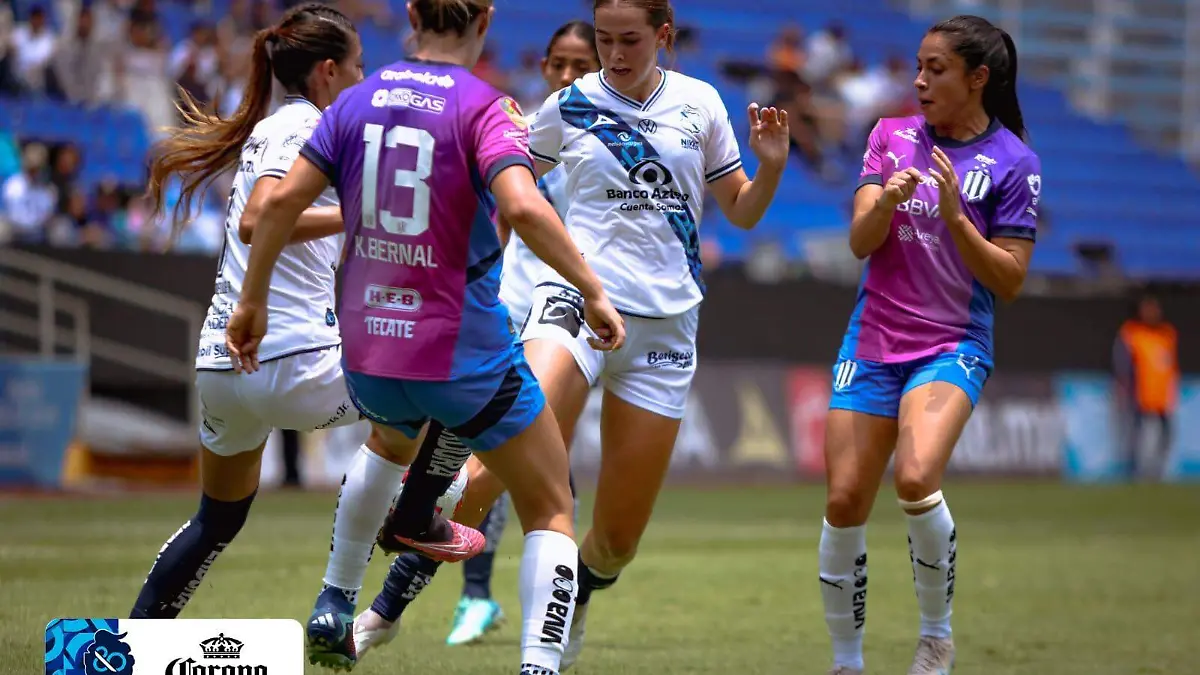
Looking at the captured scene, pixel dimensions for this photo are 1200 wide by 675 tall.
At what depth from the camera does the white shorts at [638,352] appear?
6090mm

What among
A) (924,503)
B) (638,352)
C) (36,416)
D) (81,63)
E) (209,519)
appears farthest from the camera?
(81,63)

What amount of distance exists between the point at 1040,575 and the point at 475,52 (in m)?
6.98

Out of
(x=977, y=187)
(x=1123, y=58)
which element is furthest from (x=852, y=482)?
(x=1123, y=58)

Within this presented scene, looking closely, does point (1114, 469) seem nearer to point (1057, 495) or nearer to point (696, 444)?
point (1057, 495)

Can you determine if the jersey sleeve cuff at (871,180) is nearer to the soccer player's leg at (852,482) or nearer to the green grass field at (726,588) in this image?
the soccer player's leg at (852,482)

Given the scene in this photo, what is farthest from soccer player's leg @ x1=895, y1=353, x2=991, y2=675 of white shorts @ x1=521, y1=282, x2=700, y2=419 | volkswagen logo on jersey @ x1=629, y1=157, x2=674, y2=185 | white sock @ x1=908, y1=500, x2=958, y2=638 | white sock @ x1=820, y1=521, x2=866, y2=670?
volkswagen logo on jersey @ x1=629, y1=157, x2=674, y2=185

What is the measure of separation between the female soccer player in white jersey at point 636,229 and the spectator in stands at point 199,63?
11638 millimetres

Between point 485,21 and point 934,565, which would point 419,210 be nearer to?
point 485,21

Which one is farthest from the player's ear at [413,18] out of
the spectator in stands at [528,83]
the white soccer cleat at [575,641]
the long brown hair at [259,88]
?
the spectator in stands at [528,83]

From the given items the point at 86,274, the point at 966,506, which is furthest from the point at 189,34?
the point at 966,506

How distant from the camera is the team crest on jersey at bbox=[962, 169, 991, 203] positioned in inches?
236

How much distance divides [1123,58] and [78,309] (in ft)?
64.6

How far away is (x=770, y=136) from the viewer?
589cm

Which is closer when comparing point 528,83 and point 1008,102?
point 1008,102
